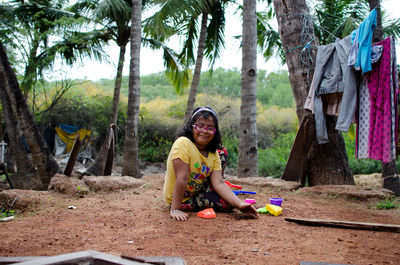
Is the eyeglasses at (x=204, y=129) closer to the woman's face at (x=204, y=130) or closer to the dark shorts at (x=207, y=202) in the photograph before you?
the woman's face at (x=204, y=130)

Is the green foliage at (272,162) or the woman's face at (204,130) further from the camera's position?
the green foliage at (272,162)

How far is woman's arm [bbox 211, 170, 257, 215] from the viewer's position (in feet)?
10.3

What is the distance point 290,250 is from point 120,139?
18.0 metres

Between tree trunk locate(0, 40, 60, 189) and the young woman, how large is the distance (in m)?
4.96

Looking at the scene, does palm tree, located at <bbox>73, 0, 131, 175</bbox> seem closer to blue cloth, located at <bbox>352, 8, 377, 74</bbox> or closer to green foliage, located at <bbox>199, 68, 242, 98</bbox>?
blue cloth, located at <bbox>352, 8, 377, 74</bbox>

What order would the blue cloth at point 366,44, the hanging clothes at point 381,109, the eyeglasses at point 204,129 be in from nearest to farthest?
the eyeglasses at point 204,129, the hanging clothes at point 381,109, the blue cloth at point 366,44

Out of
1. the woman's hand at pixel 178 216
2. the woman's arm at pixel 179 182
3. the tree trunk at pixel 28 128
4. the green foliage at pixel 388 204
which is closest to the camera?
the woman's hand at pixel 178 216

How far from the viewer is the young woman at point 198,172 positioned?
3.21 metres

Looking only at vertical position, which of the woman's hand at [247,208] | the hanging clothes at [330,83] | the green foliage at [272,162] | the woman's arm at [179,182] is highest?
the hanging clothes at [330,83]

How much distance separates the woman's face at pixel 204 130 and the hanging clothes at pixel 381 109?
191 centimetres

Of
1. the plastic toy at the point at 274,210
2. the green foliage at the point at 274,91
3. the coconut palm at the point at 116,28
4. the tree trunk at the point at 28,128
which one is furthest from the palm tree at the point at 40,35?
the green foliage at the point at 274,91

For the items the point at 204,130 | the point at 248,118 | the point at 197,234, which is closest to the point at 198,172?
the point at 204,130

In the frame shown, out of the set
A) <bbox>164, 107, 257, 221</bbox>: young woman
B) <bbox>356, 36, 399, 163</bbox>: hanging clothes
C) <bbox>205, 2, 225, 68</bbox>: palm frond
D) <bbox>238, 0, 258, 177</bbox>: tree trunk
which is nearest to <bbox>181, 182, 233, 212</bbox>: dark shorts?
<bbox>164, 107, 257, 221</bbox>: young woman

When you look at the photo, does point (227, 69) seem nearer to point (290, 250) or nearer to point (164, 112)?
point (164, 112)
